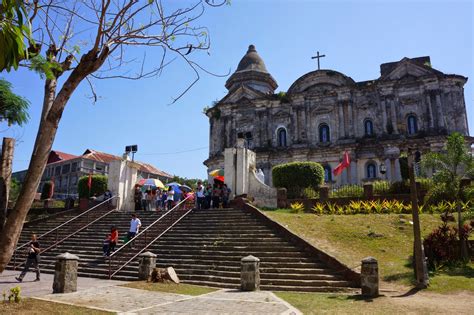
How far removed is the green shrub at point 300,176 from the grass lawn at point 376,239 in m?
5.97

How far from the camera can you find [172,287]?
1056 centimetres

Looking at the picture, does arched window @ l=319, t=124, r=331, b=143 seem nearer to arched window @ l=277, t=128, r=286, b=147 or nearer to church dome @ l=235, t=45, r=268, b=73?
arched window @ l=277, t=128, r=286, b=147

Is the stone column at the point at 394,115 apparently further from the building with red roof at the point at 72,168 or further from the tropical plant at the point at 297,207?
the building with red roof at the point at 72,168

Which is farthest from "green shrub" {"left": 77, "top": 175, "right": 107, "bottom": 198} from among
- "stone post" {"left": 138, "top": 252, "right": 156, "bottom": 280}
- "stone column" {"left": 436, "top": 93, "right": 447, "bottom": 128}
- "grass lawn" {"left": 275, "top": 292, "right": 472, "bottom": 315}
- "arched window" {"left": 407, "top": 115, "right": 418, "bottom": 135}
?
"stone column" {"left": 436, "top": 93, "right": 447, "bottom": 128}

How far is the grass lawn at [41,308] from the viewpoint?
21.3 ft

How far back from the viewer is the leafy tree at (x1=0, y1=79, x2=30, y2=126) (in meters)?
16.4

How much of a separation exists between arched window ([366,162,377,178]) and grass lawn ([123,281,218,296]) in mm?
23669

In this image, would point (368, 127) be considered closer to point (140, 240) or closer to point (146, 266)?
point (140, 240)

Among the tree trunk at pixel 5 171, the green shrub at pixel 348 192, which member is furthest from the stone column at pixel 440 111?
the tree trunk at pixel 5 171

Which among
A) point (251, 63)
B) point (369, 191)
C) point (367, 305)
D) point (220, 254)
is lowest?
point (367, 305)

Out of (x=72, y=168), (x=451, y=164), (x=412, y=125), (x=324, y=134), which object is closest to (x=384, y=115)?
(x=412, y=125)

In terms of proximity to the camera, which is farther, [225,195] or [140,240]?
[225,195]

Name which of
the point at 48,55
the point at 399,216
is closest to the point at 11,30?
the point at 48,55

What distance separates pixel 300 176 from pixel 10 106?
15646mm
